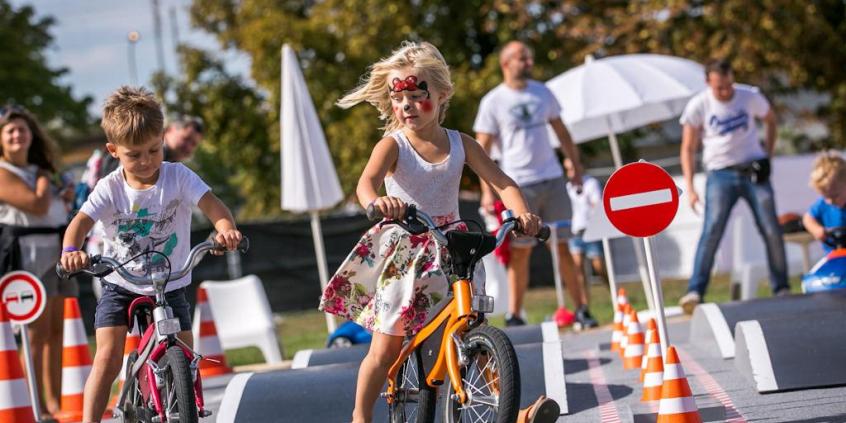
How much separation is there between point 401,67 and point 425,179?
0.50 meters

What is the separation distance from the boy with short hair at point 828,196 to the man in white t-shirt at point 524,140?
2.07 m

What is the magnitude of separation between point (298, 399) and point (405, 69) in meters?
1.85

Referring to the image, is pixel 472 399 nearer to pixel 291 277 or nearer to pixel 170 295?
pixel 170 295

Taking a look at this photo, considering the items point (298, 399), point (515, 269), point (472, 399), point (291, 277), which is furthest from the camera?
point (291, 277)

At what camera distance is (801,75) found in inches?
1090

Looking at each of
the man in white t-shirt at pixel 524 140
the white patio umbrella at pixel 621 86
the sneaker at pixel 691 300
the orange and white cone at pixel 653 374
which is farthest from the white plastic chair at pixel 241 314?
the orange and white cone at pixel 653 374

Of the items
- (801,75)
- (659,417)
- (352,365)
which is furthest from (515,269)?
(801,75)

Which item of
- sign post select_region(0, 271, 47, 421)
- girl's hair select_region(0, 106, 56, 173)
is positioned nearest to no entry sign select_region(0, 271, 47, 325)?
sign post select_region(0, 271, 47, 421)

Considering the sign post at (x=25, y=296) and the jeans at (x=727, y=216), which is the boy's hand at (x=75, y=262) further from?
the jeans at (x=727, y=216)

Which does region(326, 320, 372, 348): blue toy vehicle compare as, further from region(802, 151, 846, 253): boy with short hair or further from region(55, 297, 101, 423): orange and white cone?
region(802, 151, 846, 253): boy with short hair

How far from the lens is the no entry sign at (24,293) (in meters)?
8.84

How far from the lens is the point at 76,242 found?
19.7 feet

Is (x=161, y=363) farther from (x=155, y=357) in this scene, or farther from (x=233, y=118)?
(x=233, y=118)

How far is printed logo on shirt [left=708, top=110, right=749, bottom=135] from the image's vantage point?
11.4m
